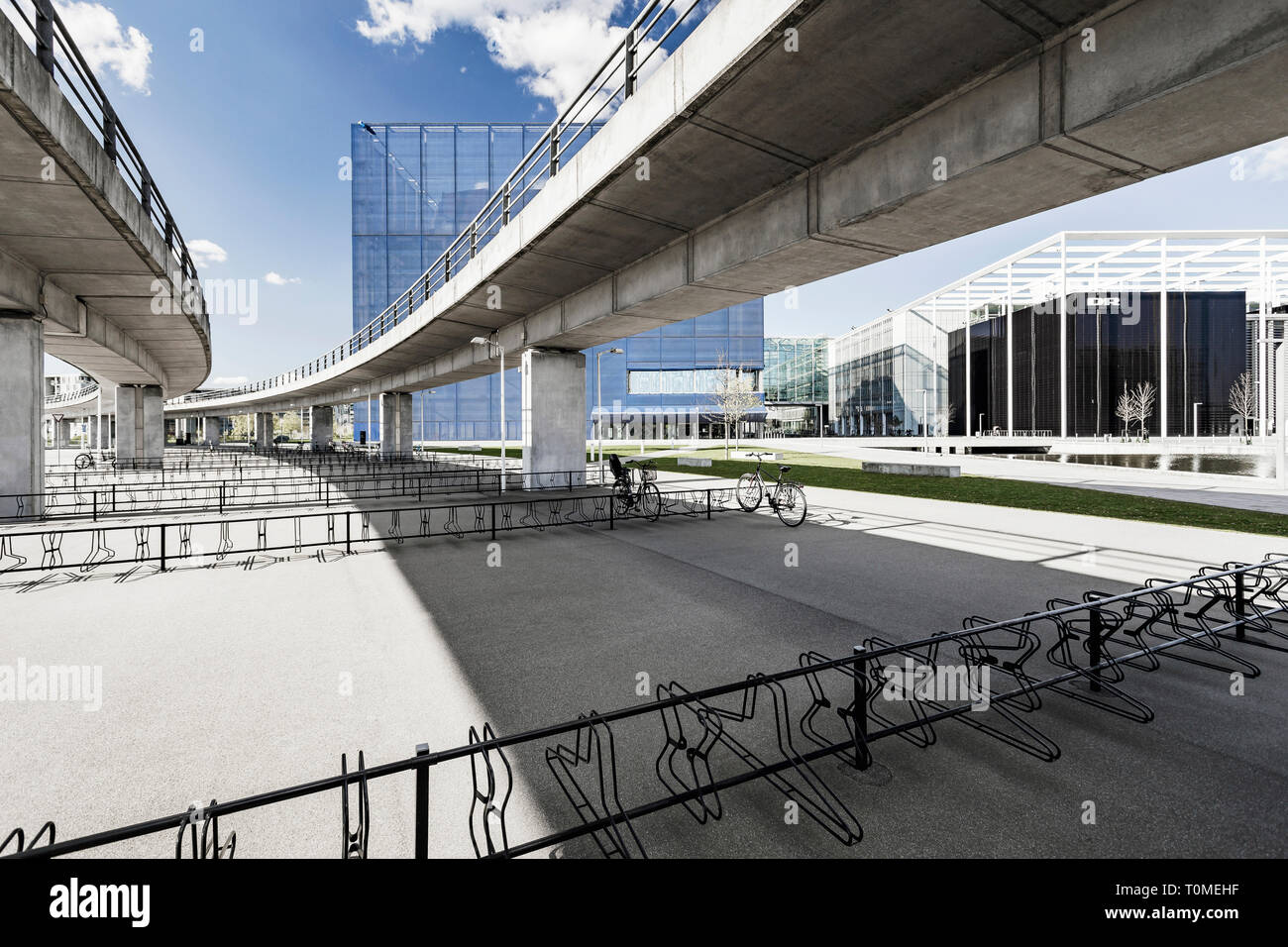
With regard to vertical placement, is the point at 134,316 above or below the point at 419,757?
above

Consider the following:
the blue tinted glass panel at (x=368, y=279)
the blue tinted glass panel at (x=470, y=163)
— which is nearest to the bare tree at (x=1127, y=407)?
the blue tinted glass panel at (x=470, y=163)

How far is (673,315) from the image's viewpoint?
18.0 m

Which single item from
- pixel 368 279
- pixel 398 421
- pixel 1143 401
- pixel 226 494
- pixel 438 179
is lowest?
pixel 226 494

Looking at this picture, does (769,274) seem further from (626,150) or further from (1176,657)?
(1176,657)

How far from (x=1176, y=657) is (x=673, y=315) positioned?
555 inches

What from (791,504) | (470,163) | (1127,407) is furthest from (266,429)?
(1127,407)

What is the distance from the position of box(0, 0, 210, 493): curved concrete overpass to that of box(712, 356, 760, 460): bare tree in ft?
142

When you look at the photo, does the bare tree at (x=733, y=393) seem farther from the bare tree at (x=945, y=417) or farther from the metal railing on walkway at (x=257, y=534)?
the metal railing on walkway at (x=257, y=534)

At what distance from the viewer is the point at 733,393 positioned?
65500 mm

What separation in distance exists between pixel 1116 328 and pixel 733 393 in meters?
46.6

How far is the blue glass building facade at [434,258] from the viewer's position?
84750 millimetres

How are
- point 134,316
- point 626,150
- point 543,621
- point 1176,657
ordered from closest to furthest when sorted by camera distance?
point 1176,657 → point 543,621 → point 626,150 → point 134,316

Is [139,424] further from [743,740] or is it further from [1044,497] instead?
[1044,497]
